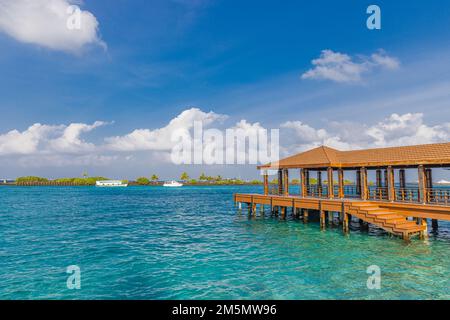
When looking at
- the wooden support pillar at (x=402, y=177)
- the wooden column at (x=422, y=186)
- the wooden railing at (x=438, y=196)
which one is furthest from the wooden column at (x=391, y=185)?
the wooden support pillar at (x=402, y=177)

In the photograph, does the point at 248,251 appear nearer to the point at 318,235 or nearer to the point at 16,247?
the point at 318,235

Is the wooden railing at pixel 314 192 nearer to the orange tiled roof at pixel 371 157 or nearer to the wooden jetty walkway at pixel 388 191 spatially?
the wooden jetty walkway at pixel 388 191

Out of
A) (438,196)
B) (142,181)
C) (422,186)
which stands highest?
(422,186)

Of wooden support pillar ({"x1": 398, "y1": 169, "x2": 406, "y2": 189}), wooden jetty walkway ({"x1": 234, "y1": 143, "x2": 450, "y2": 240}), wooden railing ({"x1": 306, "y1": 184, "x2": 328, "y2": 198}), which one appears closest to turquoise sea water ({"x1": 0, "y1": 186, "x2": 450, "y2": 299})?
wooden jetty walkway ({"x1": 234, "y1": 143, "x2": 450, "y2": 240})

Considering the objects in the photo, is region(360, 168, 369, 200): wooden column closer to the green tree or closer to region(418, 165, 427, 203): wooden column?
region(418, 165, 427, 203): wooden column

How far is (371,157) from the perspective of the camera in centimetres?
2022

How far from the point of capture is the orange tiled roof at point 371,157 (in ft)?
54.0

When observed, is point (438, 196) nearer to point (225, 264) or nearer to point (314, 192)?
point (314, 192)

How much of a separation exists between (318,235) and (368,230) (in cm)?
403

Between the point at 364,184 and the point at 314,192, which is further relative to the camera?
the point at 314,192

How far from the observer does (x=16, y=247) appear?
55.8 ft

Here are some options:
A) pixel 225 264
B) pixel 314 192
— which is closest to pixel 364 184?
pixel 314 192

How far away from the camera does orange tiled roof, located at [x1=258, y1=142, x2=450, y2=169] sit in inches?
648
